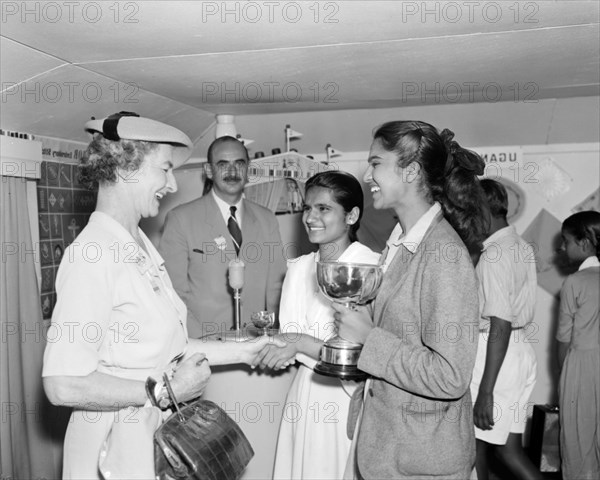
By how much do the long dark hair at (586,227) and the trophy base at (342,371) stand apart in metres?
2.19

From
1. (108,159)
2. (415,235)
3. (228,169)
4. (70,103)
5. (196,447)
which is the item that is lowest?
(196,447)

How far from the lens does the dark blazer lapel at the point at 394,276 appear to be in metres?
1.77

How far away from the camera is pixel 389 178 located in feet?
6.25

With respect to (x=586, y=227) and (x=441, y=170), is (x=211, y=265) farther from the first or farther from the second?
(x=586, y=227)

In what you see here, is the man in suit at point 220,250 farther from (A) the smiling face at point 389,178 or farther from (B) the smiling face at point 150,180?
(A) the smiling face at point 389,178

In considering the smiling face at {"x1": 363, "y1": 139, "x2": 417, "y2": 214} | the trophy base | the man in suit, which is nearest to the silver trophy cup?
the trophy base

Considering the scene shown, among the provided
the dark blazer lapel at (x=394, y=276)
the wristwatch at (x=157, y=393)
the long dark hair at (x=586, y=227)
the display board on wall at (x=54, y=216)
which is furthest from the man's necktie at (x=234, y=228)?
the wristwatch at (x=157, y=393)

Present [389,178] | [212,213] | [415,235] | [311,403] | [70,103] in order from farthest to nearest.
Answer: [212,213] < [70,103] < [311,403] < [389,178] < [415,235]

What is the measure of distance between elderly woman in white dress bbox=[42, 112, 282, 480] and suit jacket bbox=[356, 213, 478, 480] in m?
0.48

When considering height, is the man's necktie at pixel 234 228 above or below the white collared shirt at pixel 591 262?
above

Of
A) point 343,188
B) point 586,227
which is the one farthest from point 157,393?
point 586,227

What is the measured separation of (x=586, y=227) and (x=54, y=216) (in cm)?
297

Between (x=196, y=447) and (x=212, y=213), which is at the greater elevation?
(x=212, y=213)

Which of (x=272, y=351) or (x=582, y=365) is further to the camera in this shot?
(x=582, y=365)
